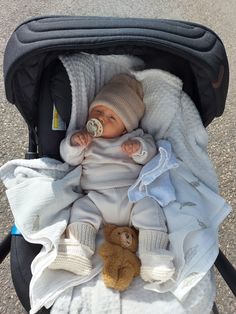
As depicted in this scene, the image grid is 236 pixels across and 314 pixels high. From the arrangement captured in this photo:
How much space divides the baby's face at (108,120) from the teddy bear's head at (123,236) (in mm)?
295

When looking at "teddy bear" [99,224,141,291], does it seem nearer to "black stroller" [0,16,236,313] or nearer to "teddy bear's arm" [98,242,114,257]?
"teddy bear's arm" [98,242,114,257]

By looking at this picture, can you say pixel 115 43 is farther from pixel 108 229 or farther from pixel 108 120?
pixel 108 229

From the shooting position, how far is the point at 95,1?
2.92 metres

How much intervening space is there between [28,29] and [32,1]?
66.5 inches

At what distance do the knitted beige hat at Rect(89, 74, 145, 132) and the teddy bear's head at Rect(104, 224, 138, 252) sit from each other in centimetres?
32

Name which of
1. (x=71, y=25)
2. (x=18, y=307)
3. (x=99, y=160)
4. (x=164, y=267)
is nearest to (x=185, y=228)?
(x=164, y=267)

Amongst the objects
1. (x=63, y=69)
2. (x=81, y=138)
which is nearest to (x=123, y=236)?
(x=81, y=138)

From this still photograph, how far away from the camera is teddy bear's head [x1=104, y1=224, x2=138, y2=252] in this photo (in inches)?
56.7

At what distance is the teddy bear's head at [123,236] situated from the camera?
1.44m

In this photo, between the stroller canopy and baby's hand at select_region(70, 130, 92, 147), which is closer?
the stroller canopy

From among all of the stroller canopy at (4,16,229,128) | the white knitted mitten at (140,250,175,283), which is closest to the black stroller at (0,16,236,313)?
the stroller canopy at (4,16,229,128)

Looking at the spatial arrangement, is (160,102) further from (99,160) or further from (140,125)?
(99,160)

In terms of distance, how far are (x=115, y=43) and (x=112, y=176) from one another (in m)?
0.46

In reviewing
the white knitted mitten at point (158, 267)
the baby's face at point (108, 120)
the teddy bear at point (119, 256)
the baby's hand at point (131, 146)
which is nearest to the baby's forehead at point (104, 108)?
the baby's face at point (108, 120)
